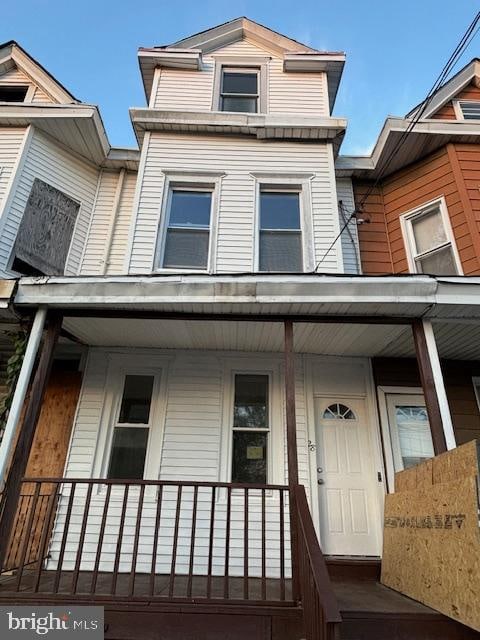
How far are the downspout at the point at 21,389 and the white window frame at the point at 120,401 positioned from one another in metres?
1.27

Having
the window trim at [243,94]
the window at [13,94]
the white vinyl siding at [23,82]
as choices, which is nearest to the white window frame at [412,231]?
the window trim at [243,94]

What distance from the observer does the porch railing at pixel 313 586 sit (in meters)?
2.15

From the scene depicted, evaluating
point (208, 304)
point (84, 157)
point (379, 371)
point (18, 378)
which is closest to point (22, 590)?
point (18, 378)

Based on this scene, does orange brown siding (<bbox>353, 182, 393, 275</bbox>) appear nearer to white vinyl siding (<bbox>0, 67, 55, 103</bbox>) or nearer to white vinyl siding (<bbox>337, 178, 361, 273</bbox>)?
white vinyl siding (<bbox>337, 178, 361, 273</bbox>)

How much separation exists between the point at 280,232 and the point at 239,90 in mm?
3210

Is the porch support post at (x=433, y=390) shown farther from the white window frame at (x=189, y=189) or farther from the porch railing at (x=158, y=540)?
the white window frame at (x=189, y=189)

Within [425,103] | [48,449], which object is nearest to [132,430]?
[48,449]

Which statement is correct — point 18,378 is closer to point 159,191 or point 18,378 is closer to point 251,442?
point 251,442

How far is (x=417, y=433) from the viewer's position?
5.20 metres

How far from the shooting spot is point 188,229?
6.10m

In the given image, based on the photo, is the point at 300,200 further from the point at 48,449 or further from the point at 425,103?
the point at 48,449

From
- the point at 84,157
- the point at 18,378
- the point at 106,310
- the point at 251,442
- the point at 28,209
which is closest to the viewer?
the point at 18,378

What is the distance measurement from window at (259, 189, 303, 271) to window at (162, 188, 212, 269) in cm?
83

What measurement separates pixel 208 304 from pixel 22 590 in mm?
2889
